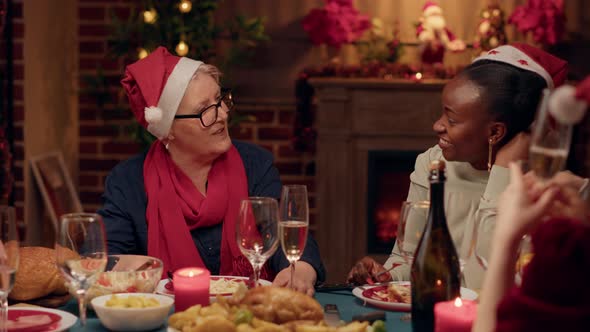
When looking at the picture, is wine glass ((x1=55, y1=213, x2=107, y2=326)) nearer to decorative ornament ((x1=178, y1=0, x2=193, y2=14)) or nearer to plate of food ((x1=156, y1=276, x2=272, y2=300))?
plate of food ((x1=156, y1=276, x2=272, y2=300))

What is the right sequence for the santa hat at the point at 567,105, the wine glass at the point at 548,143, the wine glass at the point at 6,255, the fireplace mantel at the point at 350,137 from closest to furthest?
the santa hat at the point at 567,105 → the wine glass at the point at 548,143 → the wine glass at the point at 6,255 → the fireplace mantel at the point at 350,137

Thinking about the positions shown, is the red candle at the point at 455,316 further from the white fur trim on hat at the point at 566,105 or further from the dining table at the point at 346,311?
the white fur trim on hat at the point at 566,105

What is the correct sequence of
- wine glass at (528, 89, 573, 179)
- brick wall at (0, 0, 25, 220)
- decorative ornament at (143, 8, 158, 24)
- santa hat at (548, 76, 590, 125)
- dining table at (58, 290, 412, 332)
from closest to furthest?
santa hat at (548, 76, 590, 125) < wine glass at (528, 89, 573, 179) < dining table at (58, 290, 412, 332) < brick wall at (0, 0, 25, 220) < decorative ornament at (143, 8, 158, 24)

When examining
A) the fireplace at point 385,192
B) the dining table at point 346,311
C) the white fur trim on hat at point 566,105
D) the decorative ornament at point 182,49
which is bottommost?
the fireplace at point 385,192

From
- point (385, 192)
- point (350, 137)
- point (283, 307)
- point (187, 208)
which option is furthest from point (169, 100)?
point (385, 192)

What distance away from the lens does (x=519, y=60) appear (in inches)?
85.9

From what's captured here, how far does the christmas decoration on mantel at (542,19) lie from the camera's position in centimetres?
430

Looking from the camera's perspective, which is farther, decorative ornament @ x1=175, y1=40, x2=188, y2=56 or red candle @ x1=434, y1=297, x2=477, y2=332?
decorative ornament @ x1=175, y1=40, x2=188, y2=56

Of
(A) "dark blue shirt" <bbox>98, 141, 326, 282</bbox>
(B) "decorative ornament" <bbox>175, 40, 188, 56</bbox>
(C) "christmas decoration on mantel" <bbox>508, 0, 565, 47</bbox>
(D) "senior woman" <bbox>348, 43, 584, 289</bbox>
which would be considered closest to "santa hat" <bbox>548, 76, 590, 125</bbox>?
(D) "senior woman" <bbox>348, 43, 584, 289</bbox>

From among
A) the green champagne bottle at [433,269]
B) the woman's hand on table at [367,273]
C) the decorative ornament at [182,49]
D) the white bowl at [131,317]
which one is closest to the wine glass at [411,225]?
the green champagne bottle at [433,269]

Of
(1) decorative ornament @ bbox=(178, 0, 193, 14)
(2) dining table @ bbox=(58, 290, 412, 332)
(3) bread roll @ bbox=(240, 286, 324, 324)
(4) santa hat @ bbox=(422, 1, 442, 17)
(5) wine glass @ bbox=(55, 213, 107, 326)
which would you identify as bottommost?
(2) dining table @ bbox=(58, 290, 412, 332)

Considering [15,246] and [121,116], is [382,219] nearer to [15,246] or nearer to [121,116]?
[121,116]

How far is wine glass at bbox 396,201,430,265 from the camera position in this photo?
160 cm

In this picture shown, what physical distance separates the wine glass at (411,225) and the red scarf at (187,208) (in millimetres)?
725
